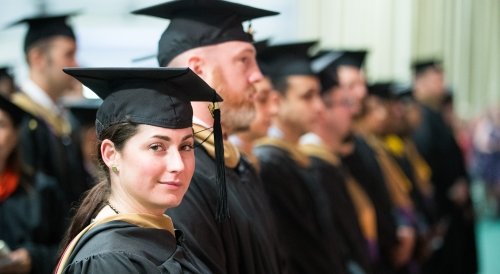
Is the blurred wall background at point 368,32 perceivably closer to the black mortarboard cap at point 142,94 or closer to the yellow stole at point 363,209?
the yellow stole at point 363,209

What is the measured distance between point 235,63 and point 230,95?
13 centimetres

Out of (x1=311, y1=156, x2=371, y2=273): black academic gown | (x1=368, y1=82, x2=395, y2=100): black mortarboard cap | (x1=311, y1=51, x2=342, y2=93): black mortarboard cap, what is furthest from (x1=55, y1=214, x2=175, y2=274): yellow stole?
(x1=368, y1=82, x2=395, y2=100): black mortarboard cap

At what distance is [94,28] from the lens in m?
9.70

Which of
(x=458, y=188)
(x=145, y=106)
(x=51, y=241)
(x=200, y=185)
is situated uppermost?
(x=145, y=106)

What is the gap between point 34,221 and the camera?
4402 millimetres

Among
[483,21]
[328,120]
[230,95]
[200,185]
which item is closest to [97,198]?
[200,185]

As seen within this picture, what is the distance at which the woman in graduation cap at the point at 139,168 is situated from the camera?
2.53 m

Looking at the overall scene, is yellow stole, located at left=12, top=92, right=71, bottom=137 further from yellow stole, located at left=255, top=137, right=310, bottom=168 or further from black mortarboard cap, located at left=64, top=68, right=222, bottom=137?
black mortarboard cap, located at left=64, top=68, right=222, bottom=137

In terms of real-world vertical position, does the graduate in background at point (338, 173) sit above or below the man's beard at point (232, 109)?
below

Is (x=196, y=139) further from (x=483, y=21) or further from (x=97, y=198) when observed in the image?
(x=483, y=21)

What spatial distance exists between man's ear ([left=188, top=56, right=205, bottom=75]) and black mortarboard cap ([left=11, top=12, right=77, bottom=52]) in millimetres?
2153

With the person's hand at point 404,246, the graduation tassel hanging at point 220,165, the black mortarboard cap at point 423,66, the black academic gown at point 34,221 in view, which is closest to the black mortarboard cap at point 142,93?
the graduation tassel hanging at point 220,165

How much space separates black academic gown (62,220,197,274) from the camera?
2430 millimetres

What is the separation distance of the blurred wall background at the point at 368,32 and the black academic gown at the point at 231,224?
2.92 metres
